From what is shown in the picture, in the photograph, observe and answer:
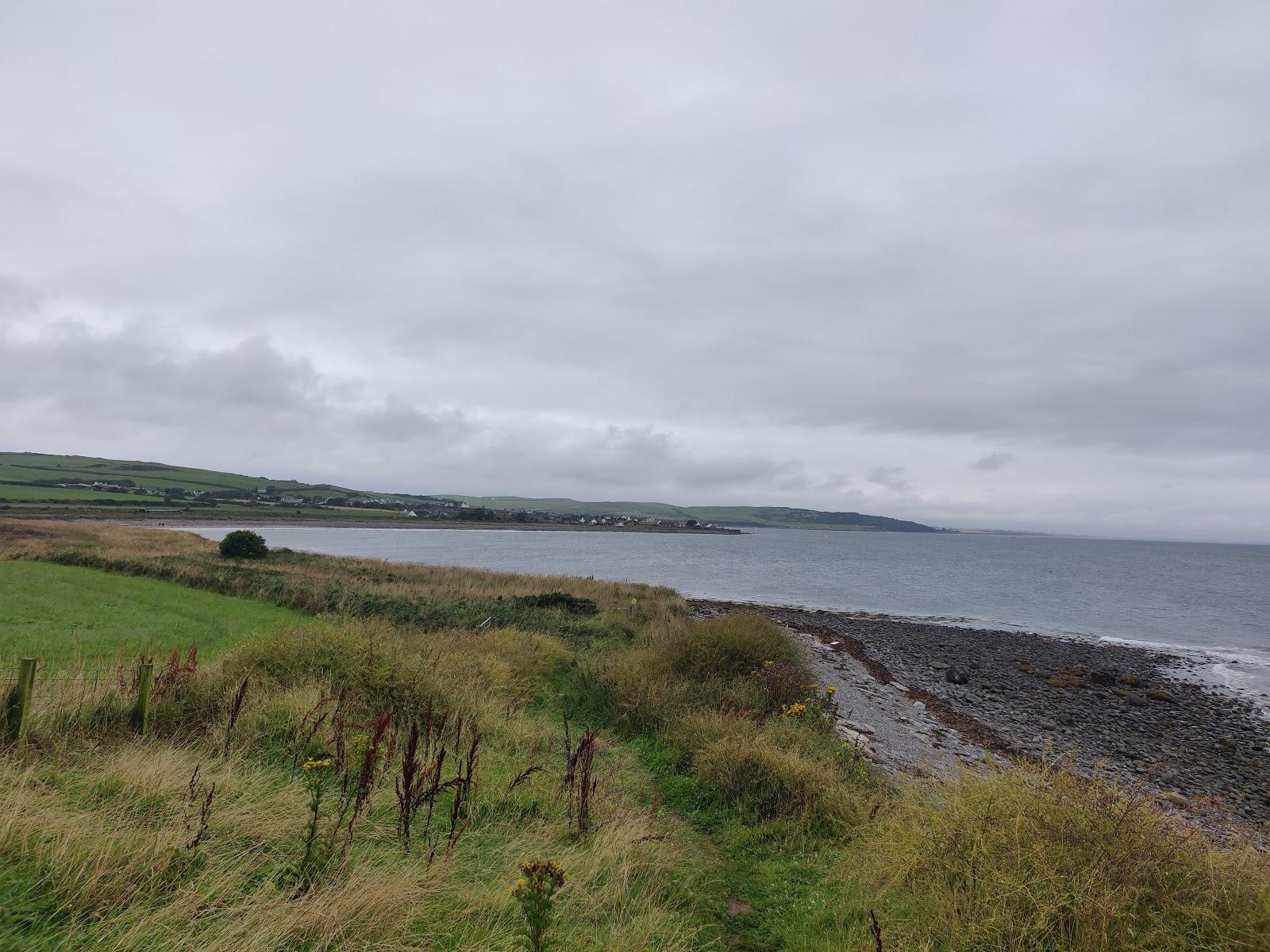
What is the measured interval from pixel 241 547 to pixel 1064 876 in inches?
1491

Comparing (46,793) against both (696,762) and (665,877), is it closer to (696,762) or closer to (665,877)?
(665,877)

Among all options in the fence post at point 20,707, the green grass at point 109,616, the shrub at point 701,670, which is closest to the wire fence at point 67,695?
the fence post at point 20,707

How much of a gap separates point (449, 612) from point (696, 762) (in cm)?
1331

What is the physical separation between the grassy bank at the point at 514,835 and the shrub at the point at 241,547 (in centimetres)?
2737

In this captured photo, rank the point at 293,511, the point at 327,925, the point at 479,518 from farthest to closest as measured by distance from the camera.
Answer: the point at 479,518 → the point at 293,511 → the point at 327,925

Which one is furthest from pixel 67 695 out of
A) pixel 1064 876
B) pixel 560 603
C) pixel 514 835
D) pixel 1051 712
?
pixel 1051 712

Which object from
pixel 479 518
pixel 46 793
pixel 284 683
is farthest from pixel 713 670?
pixel 479 518

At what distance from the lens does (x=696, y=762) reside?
332 inches

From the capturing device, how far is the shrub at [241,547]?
33594 mm

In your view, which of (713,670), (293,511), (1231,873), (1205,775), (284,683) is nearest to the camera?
(1231,873)

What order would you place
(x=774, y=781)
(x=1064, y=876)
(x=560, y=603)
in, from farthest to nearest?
(x=560, y=603)
(x=774, y=781)
(x=1064, y=876)

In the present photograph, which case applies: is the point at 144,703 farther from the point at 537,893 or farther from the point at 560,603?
the point at 560,603

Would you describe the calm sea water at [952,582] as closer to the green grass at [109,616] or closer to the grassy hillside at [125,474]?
the green grass at [109,616]

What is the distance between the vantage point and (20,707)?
5641mm
